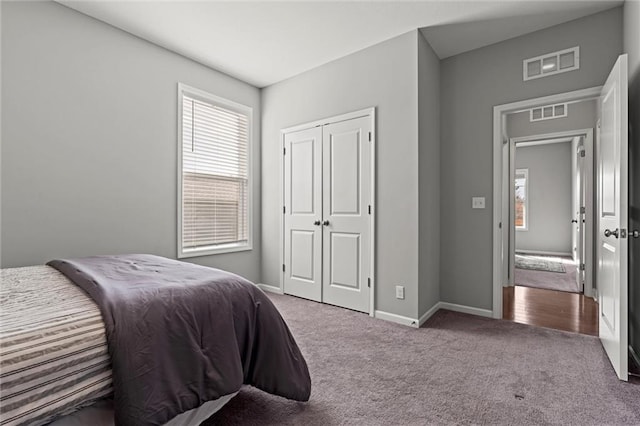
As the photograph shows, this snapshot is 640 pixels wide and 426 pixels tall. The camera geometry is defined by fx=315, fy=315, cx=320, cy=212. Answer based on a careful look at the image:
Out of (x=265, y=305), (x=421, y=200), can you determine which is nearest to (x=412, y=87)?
(x=421, y=200)

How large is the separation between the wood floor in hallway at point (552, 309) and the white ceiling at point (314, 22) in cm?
275

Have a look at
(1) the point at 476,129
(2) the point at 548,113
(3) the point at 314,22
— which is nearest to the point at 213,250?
(3) the point at 314,22

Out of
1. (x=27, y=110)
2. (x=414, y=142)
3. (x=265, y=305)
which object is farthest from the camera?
(x=414, y=142)

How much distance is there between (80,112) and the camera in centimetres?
264

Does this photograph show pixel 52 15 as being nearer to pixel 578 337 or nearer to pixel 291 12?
pixel 291 12

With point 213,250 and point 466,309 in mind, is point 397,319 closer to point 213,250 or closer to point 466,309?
point 466,309

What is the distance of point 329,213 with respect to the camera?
11.7ft

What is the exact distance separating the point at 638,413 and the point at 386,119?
266cm

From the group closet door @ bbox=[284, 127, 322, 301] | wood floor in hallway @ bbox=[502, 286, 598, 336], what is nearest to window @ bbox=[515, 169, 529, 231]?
→ wood floor in hallway @ bbox=[502, 286, 598, 336]

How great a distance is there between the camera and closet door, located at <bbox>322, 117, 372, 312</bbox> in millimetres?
3281

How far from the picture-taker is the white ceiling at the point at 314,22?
257 cm

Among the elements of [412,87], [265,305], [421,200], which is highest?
[412,87]

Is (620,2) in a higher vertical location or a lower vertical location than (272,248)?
higher

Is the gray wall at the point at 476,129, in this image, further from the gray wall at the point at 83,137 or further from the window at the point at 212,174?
the gray wall at the point at 83,137
